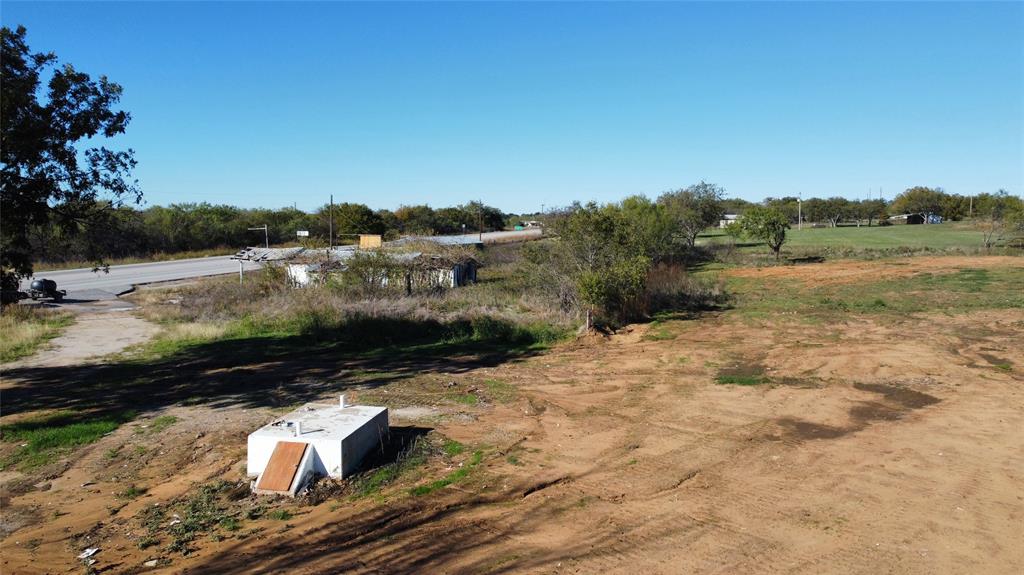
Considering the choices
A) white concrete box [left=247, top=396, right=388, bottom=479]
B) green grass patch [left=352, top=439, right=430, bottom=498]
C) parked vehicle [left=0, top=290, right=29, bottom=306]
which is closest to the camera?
green grass patch [left=352, top=439, right=430, bottom=498]

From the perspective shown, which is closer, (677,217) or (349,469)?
(349,469)

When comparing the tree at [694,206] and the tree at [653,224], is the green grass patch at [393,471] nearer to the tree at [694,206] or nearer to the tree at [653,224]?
the tree at [653,224]

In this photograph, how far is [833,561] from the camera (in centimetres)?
566

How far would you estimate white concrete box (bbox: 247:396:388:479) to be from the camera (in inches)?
304

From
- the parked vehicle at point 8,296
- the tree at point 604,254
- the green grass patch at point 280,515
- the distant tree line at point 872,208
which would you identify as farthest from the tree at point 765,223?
the distant tree line at point 872,208

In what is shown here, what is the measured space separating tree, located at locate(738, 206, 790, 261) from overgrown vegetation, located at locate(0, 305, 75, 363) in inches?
1529

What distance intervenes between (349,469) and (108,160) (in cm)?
880

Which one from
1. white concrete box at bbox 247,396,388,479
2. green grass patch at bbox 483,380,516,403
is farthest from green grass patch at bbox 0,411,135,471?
green grass patch at bbox 483,380,516,403

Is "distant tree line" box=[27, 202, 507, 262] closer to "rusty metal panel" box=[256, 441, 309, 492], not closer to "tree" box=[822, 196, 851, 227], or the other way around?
"rusty metal panel" box=[256, 441, 309, 492]

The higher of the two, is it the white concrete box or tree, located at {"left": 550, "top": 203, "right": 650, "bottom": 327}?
tree, located at {"left": 550, "top": 203, "right": 650, "bottom": 327}

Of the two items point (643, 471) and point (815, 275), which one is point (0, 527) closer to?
point (643, 471)

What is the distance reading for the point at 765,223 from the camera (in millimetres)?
42375

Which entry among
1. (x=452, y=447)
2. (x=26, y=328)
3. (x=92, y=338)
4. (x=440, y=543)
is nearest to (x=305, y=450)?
(x=452, y=447)

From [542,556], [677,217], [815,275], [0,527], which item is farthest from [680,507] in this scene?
[677,217]
